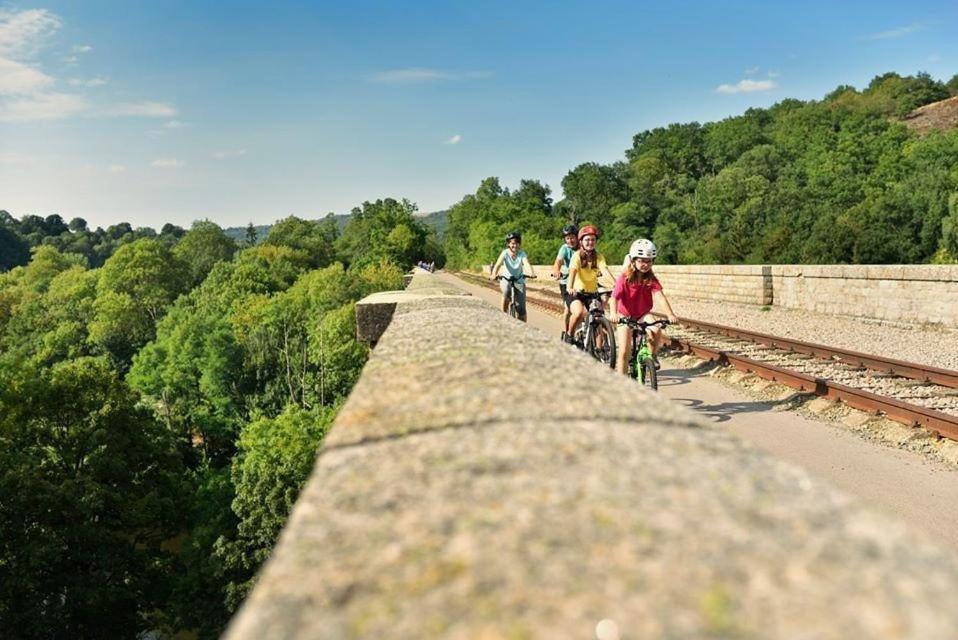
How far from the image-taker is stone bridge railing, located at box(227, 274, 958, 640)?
886mm

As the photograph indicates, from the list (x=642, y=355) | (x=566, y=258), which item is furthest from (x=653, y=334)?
(x=566, y=258)

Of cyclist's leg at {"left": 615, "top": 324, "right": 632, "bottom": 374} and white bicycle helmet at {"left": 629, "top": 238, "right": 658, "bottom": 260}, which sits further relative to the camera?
cyclist's leg at {"left": 615, "top": 324, "right": 632, "bottom": 374}

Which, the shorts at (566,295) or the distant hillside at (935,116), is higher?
the distant hillside at (935,116)

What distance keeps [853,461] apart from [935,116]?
419 ft

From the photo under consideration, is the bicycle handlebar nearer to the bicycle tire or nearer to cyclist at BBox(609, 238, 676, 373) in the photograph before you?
cyclist at BBox(609, 238, 676, 373)

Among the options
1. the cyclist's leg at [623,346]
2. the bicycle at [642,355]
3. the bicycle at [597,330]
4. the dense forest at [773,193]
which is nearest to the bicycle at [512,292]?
the bicycle at [597,330]

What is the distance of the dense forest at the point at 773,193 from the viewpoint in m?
44.4

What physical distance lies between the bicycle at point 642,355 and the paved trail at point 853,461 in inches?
39.3

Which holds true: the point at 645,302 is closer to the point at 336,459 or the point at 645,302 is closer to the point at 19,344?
the point at 336,459

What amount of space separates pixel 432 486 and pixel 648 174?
10828 cm

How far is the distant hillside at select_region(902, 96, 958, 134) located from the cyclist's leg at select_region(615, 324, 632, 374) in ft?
375

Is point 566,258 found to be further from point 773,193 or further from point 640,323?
point 773,193

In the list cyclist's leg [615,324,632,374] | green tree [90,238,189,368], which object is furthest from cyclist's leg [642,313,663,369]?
green tree [90,238,189,368]

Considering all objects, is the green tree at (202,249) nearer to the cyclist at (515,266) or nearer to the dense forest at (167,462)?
the dense forest at (167,462)
